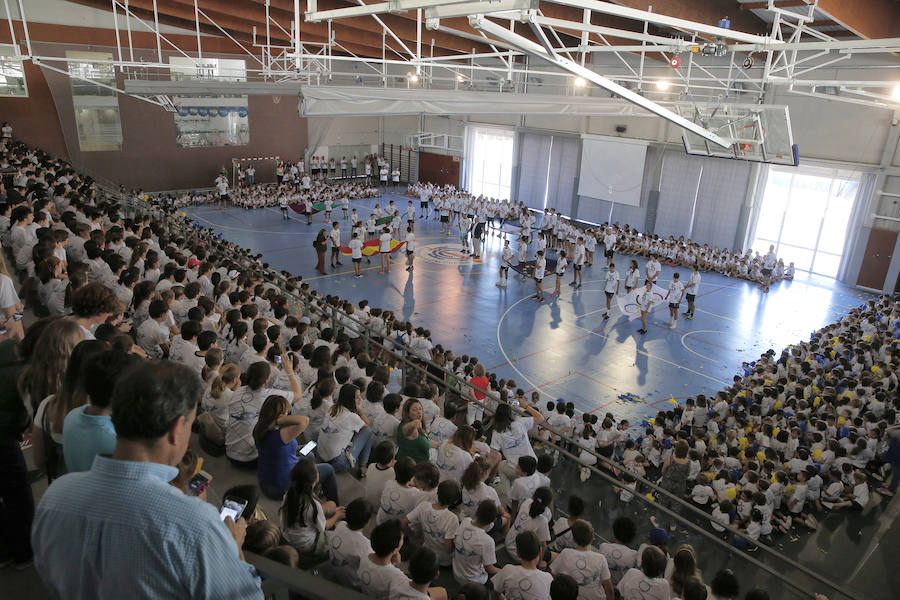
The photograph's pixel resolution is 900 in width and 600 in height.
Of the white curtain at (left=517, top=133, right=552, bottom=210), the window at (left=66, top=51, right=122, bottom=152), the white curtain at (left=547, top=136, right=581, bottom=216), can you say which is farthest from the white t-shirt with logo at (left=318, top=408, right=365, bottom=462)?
the white curtain at (left=517, top=133, right=552, bottom=210)

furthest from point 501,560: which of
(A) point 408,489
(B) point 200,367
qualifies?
(B) point 200,367

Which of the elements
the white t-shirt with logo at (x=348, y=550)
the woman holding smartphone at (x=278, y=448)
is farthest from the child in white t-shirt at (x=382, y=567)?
the woman holding smartphone at (x=278, y=448)

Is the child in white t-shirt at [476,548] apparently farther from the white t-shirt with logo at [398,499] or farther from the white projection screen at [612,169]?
the white projection screen at [612,169]

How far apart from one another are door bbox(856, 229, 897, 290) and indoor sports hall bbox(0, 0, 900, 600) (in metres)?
0.09

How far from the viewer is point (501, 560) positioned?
5.03 meters

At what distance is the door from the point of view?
18.7 m

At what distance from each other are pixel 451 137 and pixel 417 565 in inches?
1292

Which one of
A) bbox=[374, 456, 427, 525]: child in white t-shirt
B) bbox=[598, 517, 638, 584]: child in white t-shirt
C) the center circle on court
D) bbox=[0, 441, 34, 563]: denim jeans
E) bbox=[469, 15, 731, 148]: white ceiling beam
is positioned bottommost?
the center circle on court

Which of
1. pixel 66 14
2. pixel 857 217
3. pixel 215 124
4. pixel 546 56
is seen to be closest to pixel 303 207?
pixel 215 124

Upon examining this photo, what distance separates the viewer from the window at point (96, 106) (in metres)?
25.1

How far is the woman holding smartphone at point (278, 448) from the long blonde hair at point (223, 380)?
1012 millimetres

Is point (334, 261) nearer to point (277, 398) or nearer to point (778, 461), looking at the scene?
point (778, 461)

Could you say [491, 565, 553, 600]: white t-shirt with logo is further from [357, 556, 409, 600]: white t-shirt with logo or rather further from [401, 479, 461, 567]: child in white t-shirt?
[357, 556, 409, 600]: white t-shirt with logo

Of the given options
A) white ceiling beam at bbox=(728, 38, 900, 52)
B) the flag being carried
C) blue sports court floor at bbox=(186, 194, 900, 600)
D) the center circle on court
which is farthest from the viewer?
the center circle on court
